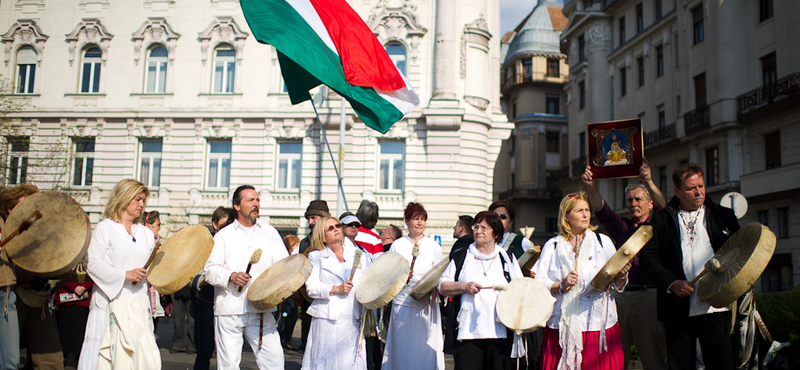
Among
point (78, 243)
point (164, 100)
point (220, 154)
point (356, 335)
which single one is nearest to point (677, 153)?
point (220, 154)

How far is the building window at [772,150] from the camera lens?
91.7 feet

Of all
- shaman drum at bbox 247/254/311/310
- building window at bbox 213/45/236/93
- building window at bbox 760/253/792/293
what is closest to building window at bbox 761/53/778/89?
building window at bbox 760/253/792/293

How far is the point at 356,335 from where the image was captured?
283 inches

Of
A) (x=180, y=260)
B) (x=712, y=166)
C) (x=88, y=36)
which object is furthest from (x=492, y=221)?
(x=88, y=36)

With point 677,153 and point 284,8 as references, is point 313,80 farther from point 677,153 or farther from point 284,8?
point 677,153

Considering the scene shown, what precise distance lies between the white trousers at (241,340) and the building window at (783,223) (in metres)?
26.2

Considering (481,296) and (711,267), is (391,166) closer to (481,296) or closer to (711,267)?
(481,296)

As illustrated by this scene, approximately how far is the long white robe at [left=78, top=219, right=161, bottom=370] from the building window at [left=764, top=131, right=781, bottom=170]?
28.3 meters

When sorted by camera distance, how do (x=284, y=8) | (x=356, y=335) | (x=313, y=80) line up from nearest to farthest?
(x=356, y=335), (x=284, y=8), (x=313, y=80)

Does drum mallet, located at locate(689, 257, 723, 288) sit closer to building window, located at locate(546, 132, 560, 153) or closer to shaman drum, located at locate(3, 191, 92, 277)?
shaman drum, located at locate(3, 191, 92, 277)

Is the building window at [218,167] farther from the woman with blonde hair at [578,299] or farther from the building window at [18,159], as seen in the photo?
the woman with blonde hair at [578,299]

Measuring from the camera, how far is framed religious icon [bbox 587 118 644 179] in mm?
6457

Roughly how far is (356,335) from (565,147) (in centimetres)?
5592

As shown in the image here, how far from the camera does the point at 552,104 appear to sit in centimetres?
6319
